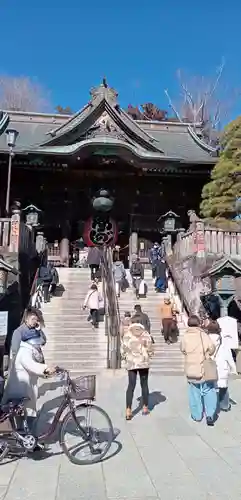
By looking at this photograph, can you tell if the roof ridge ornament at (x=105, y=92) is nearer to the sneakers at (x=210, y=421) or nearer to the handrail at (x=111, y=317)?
the handrail at (x=111, y=317)

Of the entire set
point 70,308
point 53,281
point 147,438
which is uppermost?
point 53,281

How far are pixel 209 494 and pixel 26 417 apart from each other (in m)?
2.29

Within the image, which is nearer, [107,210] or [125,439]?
[125,439]

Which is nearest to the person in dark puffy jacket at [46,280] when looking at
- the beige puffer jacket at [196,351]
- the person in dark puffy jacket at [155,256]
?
the person in dark puffy jacket at [155,256]

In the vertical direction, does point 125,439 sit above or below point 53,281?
below

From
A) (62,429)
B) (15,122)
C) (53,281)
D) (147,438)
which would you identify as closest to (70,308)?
(53,281)

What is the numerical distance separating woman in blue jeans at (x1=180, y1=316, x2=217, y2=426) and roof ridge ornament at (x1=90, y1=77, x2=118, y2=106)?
747 inches

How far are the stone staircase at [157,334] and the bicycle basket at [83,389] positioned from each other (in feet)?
20.6

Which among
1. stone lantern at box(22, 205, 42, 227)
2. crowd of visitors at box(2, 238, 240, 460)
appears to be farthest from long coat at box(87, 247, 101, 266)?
crowd of visitors at box(2, 238, 240, 460)

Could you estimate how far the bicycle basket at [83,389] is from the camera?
492 centimetres

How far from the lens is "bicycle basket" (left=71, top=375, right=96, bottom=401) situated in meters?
4.92

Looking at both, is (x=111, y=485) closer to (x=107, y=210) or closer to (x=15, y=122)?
(x=107, y=210)

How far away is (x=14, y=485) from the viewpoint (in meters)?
4.25

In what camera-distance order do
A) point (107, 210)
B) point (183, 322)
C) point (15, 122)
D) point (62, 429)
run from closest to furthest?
point (62, 429), point (183, 322), point (107, 210), point (15, 122)
